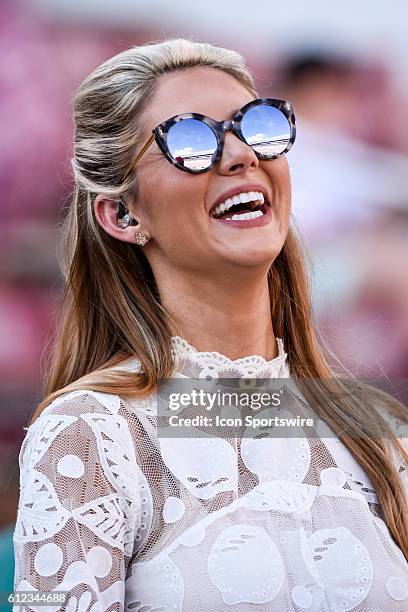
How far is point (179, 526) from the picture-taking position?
4.81 ft

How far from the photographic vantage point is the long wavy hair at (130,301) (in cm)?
167

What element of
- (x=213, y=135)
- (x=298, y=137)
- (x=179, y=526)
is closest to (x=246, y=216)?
(x=213, y=135)

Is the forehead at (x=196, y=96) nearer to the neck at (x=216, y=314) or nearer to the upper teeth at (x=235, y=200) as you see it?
the upper teeth at (x=235, y=200)

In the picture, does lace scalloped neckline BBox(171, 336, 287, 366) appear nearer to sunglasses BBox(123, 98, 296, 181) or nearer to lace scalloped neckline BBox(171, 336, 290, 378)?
lace scalloped neckline BBox(171, 336, 290, 378)

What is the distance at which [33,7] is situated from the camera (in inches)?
113

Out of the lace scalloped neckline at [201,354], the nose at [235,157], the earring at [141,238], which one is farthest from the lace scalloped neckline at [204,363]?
the nose at [235,157]

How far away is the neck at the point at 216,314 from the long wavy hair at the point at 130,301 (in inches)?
1.1

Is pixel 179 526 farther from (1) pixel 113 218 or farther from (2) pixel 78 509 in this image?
(1) pixel 113 218

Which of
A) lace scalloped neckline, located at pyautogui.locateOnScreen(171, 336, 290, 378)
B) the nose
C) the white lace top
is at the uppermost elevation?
the nose

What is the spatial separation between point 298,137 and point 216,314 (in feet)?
4.43

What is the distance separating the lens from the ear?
1.70 metres

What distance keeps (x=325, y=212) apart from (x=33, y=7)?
1.00 m

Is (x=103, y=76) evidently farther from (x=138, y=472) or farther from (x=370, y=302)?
(x=370, y=302)

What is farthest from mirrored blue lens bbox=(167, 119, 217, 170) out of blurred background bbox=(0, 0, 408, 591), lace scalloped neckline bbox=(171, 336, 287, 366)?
blurred background bbox=(0, 0, 408, 591)
